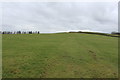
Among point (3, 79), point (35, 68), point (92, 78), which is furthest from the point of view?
point (35, 68)

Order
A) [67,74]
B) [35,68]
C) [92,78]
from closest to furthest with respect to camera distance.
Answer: [92,78], [67,74], [35,68]

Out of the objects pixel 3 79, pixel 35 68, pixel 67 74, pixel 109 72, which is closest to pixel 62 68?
pixel 67 74

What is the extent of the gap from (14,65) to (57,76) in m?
3.58

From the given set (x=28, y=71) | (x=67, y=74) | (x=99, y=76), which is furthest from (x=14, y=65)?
(x=99, y=76)

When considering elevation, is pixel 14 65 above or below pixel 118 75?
above

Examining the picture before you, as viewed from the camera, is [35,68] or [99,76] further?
[35,68]

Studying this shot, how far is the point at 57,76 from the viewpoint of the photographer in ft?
20.6

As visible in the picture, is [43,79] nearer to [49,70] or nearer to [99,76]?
[49,70]

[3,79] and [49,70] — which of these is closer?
[3,79]

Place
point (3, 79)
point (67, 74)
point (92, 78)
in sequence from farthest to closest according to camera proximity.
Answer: point (67, 74) → point (92, 78) → point (3, 79)

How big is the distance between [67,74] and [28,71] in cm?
263

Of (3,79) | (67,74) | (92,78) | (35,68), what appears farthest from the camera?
(35,68)

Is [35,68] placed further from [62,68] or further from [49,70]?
[62,68]

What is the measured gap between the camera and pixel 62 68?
24.5 ft
